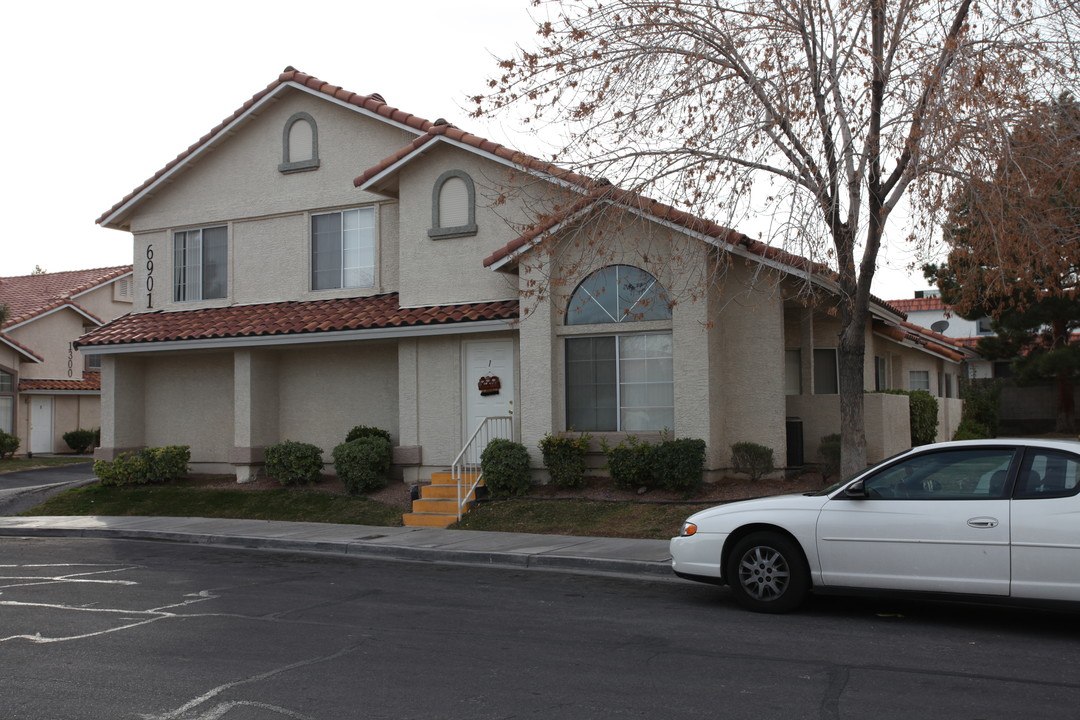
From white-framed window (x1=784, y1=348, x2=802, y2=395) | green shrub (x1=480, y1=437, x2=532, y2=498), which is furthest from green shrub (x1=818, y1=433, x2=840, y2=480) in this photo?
green shrub (x1=480, y1=437, x2=532, y2=498)

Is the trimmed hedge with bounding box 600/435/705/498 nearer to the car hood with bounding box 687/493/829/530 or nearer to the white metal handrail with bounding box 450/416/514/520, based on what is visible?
the white metal handrail with bounding box 450/416/514/520

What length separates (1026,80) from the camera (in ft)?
36.3

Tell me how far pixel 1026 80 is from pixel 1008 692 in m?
7.82

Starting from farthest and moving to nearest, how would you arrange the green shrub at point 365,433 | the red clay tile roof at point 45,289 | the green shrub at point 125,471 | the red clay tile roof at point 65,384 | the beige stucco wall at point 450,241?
the red clay tile roof at point 45,289, the red clay tile roof at point 65,384, the green shrub at point 125,471, the green shrub at point 365,433, the beige stucco wall at point 450,241

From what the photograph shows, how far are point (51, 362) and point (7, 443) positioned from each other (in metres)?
5.46

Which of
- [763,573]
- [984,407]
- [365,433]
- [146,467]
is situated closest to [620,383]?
[365,433]

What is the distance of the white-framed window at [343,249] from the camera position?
19031 mm

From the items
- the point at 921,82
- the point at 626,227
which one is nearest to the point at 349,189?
the point at 626,227

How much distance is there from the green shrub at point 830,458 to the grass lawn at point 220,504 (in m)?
6.72

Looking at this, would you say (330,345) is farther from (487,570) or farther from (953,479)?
(953,479)

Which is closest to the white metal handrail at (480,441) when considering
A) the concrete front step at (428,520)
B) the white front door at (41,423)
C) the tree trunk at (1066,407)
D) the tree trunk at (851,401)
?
the concrete front step at (428,520)

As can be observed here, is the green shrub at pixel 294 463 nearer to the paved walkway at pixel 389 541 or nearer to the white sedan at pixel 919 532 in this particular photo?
the paved walkway at pixel 389 541

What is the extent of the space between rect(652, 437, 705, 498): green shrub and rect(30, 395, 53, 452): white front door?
2782 centimetres

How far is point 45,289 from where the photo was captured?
130 feet
